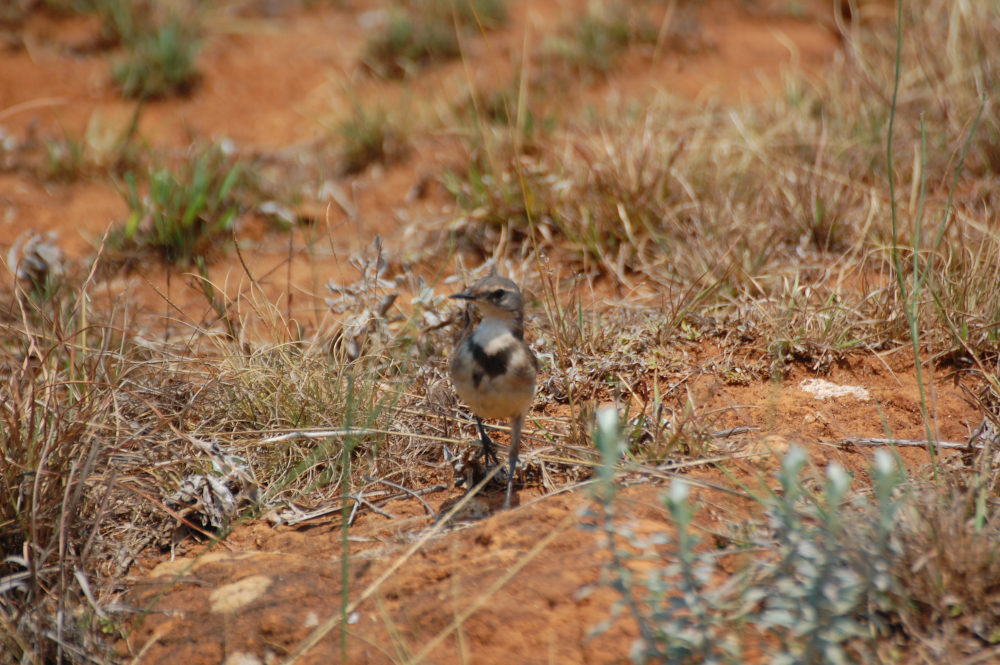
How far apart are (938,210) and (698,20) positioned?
4.42 metres

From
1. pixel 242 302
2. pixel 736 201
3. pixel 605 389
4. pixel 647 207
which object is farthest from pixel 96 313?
pixel 736 201

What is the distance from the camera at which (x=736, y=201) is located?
5.45 m

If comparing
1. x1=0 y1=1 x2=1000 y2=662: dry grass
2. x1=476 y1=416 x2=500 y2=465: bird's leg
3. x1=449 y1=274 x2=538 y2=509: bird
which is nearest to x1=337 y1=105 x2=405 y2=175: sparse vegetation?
x1=0 y1=1 x2=1000 y2=662: dry grass

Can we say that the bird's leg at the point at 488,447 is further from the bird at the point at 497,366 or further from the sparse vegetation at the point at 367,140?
the sparse vegetation at the point at 367,140

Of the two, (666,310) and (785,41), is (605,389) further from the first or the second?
(785,41)

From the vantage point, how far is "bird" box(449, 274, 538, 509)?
3.49 m

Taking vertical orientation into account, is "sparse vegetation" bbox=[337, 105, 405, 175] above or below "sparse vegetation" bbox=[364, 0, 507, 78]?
below

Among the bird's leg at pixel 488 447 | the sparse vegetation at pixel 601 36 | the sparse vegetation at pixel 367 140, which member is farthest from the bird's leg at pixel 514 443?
the sparse vegetation at pixel 601 36

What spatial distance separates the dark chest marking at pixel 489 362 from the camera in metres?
3.49

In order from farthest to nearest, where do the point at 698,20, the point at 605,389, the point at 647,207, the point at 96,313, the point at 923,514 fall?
the point at 698,20 < the point at 647,207 < the point at 96,313 < the point at 605,389 < the point at 923,514

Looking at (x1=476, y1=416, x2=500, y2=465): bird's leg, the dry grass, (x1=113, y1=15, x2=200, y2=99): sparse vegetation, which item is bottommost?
(x1=476, y1=416, x2=500, y2=465): bird's leg

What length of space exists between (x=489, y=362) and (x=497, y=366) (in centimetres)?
4

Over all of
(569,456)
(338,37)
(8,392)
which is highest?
(338,37)

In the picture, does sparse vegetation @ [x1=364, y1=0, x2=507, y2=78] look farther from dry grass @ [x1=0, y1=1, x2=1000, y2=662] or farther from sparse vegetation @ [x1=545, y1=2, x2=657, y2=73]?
dry grass @ [x1=0, y1=1, x2=1000, y2=662]
